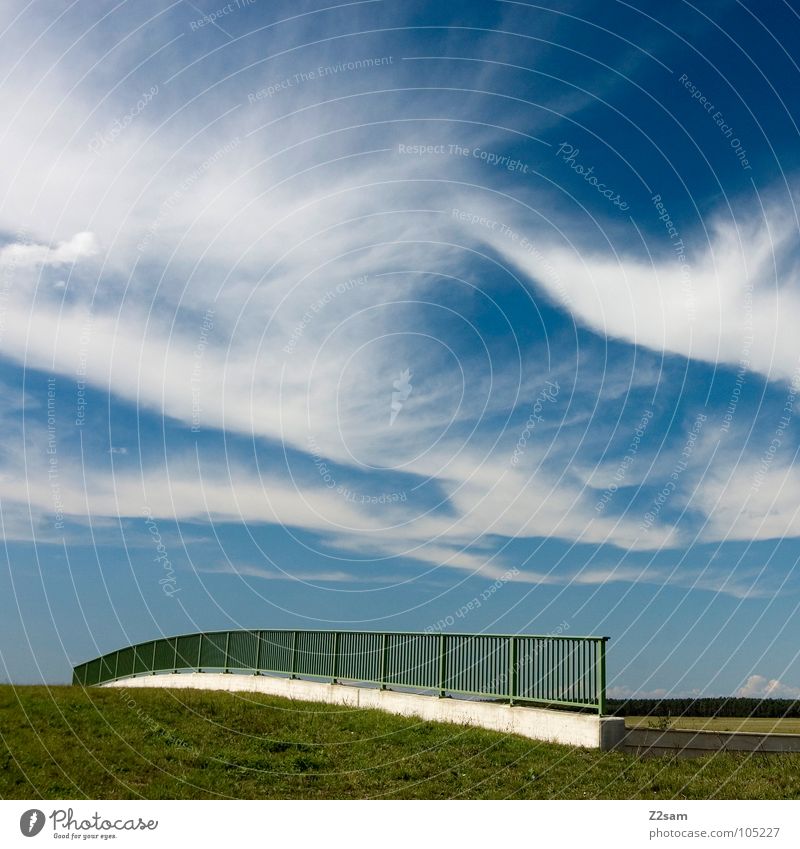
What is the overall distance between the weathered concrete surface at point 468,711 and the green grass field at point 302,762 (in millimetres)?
383

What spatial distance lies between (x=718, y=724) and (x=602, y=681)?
228 inches

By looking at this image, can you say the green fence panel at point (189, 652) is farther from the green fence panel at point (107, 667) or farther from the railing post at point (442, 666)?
the railing post at point (442, 666)

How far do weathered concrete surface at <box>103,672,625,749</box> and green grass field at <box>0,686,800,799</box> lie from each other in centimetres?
38

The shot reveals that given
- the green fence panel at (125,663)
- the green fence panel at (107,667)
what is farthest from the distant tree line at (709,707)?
the green fence panel at (107,667)

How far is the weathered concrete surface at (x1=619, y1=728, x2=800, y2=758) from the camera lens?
598 inches

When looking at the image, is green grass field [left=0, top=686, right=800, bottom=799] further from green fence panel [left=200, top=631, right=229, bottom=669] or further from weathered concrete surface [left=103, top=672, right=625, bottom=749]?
green fence panel [left=200, top=631, right=229, bottom=669]

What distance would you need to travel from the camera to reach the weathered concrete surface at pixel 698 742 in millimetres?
15188

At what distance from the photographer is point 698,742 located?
15.5 meters

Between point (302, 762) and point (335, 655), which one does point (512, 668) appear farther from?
point (335, 655)

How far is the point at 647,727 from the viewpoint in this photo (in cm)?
1543
